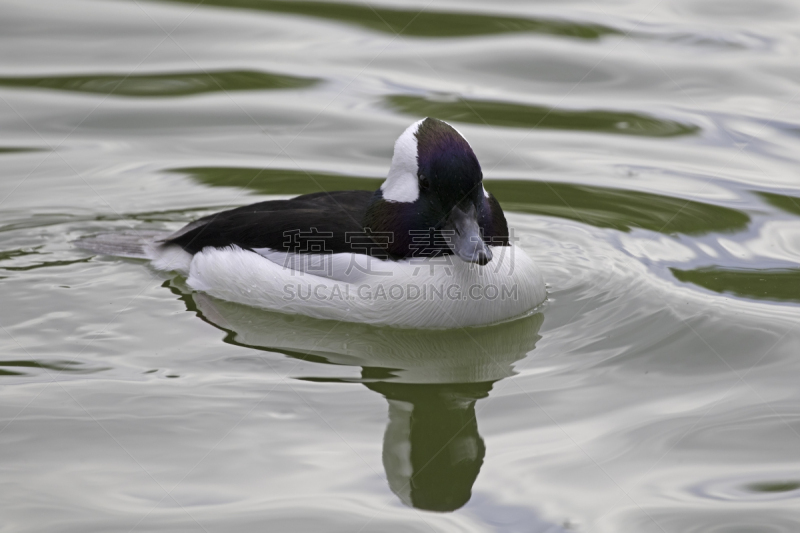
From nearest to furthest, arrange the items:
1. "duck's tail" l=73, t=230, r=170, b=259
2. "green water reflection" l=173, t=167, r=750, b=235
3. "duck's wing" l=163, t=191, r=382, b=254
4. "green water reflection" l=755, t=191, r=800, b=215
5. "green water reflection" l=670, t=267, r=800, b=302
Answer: "duck's wing" l=163, t=191, r=382, b=254
"green water reflection" l=670, t=267, r=800, b=302
"duck's tail" l=73, t=230, r=170, b=259
"green water reflection" l=173, t=167, r=750, b=235
"green water reflection" l=755, t=191, r=800, b=215

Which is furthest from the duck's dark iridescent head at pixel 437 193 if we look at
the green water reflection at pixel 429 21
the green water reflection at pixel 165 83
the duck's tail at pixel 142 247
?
the green water reflection at pixel 429 21

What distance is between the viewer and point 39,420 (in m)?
5.09

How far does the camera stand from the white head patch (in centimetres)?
582

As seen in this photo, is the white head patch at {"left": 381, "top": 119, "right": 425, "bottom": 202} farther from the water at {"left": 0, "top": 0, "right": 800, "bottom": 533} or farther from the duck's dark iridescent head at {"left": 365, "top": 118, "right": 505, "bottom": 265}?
the water at {"left": 0, "top": 0, "right": 800, "bottom": 533}

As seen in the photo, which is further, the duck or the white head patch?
the white head patch

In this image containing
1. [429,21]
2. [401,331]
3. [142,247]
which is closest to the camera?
[401,331]

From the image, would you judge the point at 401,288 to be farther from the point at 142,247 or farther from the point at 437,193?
the point at 142,247

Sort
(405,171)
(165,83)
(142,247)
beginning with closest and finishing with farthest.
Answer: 1. (405,171)
2. (142,247)
3. (165,83)

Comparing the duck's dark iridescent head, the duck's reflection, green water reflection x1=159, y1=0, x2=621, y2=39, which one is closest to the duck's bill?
the duck's dark iridescent head

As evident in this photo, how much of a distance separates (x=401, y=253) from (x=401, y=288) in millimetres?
224

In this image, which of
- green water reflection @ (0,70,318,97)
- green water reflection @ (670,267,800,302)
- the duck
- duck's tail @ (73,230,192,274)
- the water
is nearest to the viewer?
the water

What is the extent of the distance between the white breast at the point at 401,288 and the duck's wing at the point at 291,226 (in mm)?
93

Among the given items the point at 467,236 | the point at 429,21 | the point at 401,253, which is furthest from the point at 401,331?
the point at 429,21

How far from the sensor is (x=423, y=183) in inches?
229
